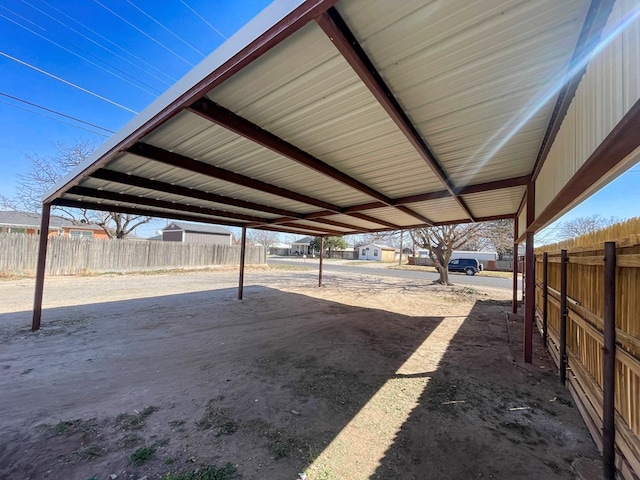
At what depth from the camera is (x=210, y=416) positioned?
2.81 metres

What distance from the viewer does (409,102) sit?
240 cm

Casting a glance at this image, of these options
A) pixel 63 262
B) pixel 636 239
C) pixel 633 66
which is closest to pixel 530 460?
pixel 636 239

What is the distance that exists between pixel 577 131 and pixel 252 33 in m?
2.35

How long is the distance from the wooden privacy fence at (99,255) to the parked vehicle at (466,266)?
1973cm

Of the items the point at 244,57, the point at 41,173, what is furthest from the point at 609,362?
the point at 41,173

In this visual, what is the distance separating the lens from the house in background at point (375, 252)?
44.5 m

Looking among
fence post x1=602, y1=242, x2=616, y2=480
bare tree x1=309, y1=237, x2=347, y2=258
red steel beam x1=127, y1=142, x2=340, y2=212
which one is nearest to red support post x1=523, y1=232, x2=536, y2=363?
fence post x1=602, y1=242, x2=616, y2=480

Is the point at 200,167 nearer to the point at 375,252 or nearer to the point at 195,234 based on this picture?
the point at 195,234

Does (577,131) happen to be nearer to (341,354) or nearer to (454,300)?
(341,354)

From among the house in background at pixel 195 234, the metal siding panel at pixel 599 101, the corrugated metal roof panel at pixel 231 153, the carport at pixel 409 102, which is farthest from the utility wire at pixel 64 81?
the house in background at pixel 195 234

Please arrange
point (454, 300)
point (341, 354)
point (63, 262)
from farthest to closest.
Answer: point (63, 262)
point (454, 300)
point (341, 354)

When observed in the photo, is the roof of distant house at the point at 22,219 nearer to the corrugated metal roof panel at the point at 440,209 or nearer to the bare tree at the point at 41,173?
the bare tree at the point at 41,173

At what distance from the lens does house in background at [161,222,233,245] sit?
93.6ft

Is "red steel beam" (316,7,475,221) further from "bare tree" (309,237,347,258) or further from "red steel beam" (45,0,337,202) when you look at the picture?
"bare tree" (309,237,347,258)
